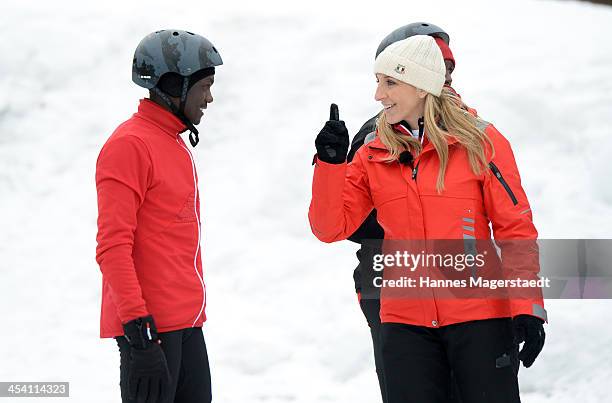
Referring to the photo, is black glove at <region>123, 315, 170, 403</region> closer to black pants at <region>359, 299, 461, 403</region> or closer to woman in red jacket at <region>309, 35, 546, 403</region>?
woman in red jacket at <region>309, 35, 546, 403</region>

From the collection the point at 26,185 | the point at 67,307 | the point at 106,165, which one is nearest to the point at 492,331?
the point at 106,165

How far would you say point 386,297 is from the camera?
3.73m

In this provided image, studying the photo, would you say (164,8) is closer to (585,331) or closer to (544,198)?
(544,198)

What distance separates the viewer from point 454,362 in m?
3.60

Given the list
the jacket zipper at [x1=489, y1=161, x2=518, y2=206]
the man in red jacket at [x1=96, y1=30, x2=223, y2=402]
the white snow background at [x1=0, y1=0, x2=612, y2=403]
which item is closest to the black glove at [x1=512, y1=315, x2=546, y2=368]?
the jacket zipper at [x1=489, y1=161, x2=518, y2=206]

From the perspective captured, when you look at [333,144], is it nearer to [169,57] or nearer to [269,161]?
[169,57]

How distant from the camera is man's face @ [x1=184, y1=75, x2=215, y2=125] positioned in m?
3.87

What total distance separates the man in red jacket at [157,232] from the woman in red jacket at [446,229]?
0.55 metres

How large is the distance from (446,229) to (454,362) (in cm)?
49

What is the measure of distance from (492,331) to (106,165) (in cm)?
154

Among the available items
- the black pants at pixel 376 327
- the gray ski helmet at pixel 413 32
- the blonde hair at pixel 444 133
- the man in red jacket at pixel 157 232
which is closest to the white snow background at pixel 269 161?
the black pants at pixel 376 327

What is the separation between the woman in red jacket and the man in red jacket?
0.55 meters

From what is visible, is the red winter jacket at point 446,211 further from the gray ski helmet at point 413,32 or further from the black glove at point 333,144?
the gray ski helmet at point 413,32

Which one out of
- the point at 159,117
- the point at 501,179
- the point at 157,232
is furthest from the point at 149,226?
the point at 501,179
